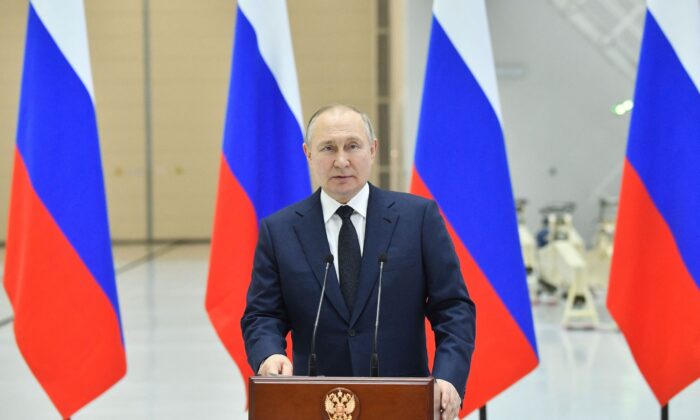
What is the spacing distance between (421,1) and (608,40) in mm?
2773

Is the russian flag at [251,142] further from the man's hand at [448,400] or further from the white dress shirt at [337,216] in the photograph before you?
the man's hand at [448,400]

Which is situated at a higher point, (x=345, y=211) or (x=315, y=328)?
(x=345, y=211)

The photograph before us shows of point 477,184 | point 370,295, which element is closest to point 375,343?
point 370,295

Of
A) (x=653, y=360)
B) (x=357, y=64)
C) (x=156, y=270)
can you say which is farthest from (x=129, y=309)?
(x=357, y=64)

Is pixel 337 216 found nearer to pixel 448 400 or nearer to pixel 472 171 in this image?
pixel 448 400

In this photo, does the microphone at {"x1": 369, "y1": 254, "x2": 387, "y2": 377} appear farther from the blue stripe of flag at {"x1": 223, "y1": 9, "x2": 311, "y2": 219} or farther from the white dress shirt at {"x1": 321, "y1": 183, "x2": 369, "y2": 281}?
the blue stripe of flag at {"x1": 223, "y1": 9, "x2": 311, "y2": 219}

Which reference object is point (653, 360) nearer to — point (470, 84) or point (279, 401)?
point (470, 84)

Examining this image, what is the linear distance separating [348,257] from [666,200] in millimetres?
1585

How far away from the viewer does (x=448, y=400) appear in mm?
1722

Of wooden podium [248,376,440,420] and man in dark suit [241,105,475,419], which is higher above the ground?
man in dark suit [241,105,475,419]

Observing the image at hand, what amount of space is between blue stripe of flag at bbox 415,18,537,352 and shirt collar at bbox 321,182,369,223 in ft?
4.05

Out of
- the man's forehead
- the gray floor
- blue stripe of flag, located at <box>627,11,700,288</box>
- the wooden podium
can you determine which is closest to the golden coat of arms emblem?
the wooden podium

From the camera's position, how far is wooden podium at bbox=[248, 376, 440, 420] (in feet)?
5.04

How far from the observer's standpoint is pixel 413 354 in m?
1.94
